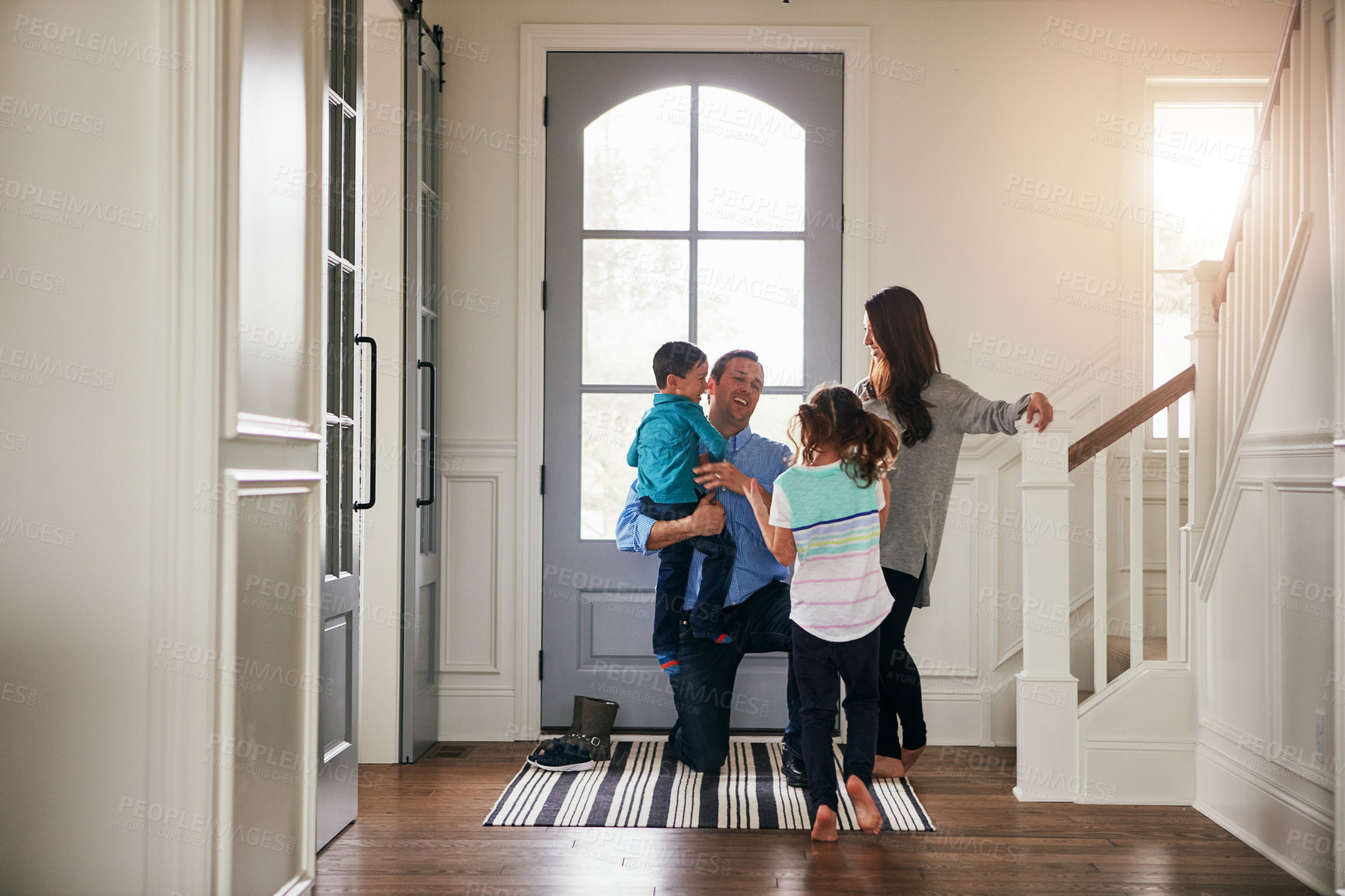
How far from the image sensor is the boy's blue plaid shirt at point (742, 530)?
3.11 metres

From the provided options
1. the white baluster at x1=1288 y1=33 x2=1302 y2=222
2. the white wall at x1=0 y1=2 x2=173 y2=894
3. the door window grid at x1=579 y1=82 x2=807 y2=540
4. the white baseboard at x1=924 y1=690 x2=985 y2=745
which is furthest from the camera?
the door window grid at x1=579 y1=82 x2=807 y2=540

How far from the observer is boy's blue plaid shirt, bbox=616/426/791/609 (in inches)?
122

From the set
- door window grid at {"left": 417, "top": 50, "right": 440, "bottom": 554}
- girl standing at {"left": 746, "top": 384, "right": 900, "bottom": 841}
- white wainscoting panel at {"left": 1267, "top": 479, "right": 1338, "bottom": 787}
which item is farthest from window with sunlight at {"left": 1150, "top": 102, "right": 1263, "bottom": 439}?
door window grid at {"left": 417, "top": 50, "right": 440, "bottom": 554}

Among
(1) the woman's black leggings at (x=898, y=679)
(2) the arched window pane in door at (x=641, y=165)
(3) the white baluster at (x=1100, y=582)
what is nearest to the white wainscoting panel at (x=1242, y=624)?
(3) the white baluster at (x=1100, y=582)

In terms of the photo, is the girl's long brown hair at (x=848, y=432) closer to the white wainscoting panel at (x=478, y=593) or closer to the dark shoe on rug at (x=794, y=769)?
the dark shoe on rug at (x=794, y=769)

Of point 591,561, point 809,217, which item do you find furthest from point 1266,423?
point 591,561

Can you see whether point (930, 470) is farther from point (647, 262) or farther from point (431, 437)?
point (431, 437)

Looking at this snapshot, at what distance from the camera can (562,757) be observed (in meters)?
3.11

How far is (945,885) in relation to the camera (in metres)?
2.21

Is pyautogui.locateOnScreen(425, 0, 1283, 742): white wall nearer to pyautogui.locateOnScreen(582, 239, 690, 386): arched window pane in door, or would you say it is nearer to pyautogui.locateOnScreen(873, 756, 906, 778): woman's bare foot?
pyautogui.locateOnScreen(582, 239, 690, 386): arched window pane in door


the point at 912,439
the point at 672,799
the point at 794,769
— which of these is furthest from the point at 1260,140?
the point at 672,799

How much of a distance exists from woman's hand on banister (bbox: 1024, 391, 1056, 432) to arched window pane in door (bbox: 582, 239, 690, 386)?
1.26 m

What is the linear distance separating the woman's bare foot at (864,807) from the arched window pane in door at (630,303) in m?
1.61

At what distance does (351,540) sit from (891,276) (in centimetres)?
203
